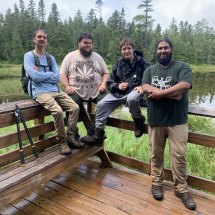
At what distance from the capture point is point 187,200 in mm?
2385

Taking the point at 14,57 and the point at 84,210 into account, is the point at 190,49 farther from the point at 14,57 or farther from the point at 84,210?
the point at 84,210

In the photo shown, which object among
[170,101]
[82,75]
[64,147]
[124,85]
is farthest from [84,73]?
[170,101]

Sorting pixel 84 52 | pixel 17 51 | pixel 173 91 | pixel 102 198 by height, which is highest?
pixel 17 51

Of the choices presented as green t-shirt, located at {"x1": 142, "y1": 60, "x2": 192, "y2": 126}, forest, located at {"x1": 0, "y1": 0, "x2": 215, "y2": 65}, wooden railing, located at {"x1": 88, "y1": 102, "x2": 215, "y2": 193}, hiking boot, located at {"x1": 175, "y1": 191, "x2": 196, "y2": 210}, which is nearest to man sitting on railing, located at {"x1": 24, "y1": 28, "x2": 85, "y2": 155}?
wooden railing, located at {"x1": 88, "y1": 102, "x2": 215, "y2": 193}

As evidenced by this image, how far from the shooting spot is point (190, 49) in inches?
2045

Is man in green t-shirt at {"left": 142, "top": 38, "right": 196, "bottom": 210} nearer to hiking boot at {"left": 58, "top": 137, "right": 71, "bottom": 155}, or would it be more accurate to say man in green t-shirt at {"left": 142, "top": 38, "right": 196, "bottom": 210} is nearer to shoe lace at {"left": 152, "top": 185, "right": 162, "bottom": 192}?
shoe lace at {"left": 152, "top": 185, "right": 162, "bottom": 192}

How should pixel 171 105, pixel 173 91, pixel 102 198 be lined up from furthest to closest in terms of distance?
pixel 102 198 → pixel 171 105 → pixel 173 91

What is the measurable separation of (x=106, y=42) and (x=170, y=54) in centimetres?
5069

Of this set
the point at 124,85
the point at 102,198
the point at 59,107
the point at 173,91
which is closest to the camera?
the point at 173,91

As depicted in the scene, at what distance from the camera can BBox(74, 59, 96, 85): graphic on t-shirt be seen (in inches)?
126

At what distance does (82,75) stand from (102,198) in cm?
184

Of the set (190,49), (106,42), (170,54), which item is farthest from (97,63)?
(190,49)

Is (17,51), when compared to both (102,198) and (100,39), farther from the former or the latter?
(102,198)

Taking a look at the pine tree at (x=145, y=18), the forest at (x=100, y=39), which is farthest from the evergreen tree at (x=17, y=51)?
the pine tree at (x=145, y=18)
